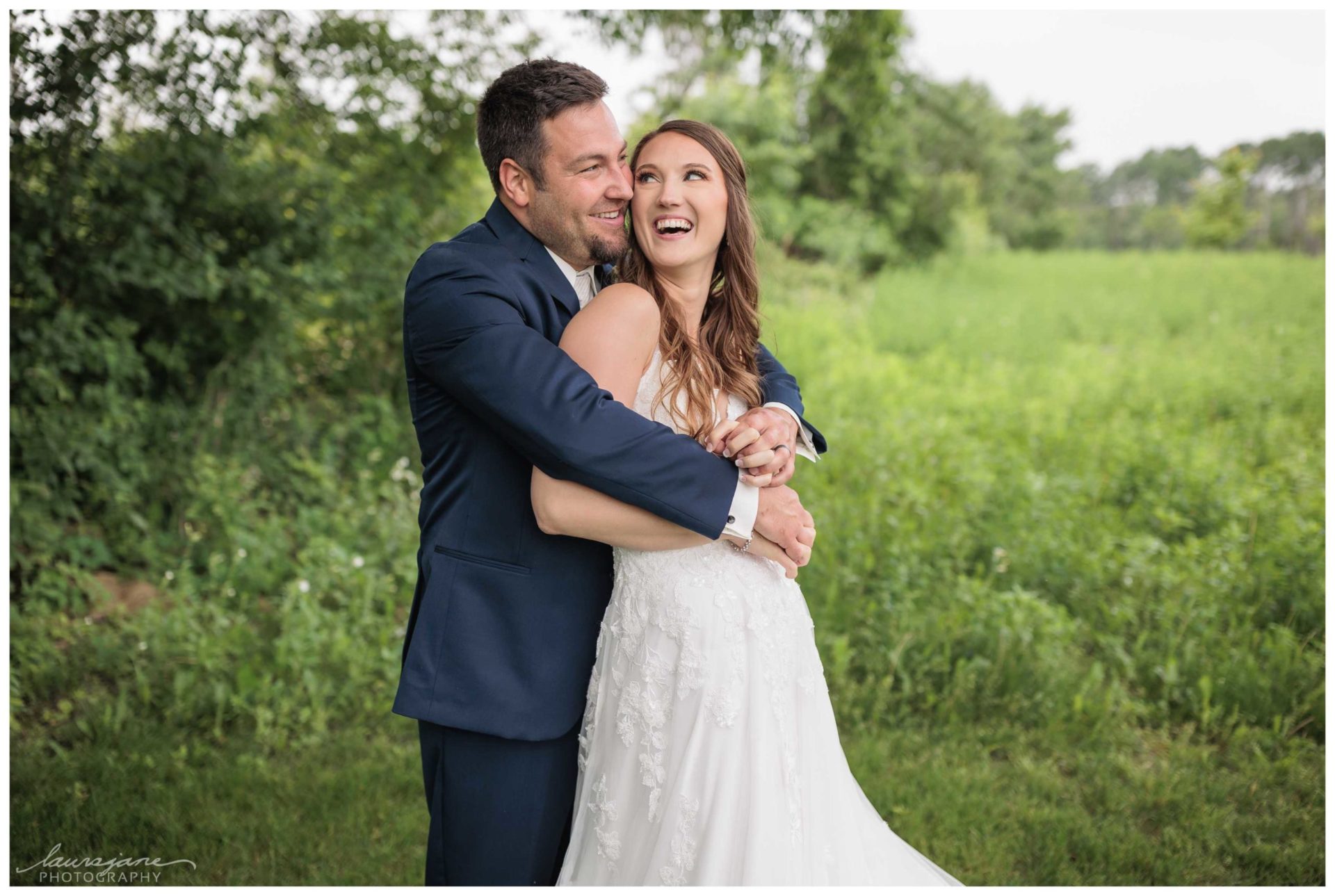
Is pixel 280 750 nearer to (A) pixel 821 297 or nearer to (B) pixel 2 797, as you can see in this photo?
(B) pixel 2 797

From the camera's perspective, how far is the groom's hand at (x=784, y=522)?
2.04 meters

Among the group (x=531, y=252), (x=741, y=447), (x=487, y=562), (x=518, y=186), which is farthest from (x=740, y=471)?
(x=518, y=186)

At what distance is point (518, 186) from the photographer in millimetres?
2203

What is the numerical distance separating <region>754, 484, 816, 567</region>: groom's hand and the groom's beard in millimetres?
651

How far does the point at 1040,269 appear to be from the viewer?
15984mm

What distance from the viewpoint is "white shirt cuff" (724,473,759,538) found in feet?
6.57

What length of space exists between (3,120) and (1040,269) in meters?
14.6

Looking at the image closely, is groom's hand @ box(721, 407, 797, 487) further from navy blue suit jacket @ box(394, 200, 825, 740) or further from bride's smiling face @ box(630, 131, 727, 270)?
bride's smiling face @ box(630, 131, 727, 270)

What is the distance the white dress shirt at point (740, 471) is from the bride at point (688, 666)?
0.07 meters

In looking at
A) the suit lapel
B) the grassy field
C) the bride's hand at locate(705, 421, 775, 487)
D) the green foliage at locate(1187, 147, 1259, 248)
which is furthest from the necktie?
the green foliage at locate(1187, 147, 1259, 248)

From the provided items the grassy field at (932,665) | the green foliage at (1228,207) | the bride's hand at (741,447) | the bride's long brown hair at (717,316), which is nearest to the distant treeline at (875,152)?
the green foliage at (1228,207)

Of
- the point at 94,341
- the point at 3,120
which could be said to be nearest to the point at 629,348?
the point at 3,120

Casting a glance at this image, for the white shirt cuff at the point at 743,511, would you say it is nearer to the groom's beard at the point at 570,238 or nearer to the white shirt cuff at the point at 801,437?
the white shirt cuff at the point at 801,437
